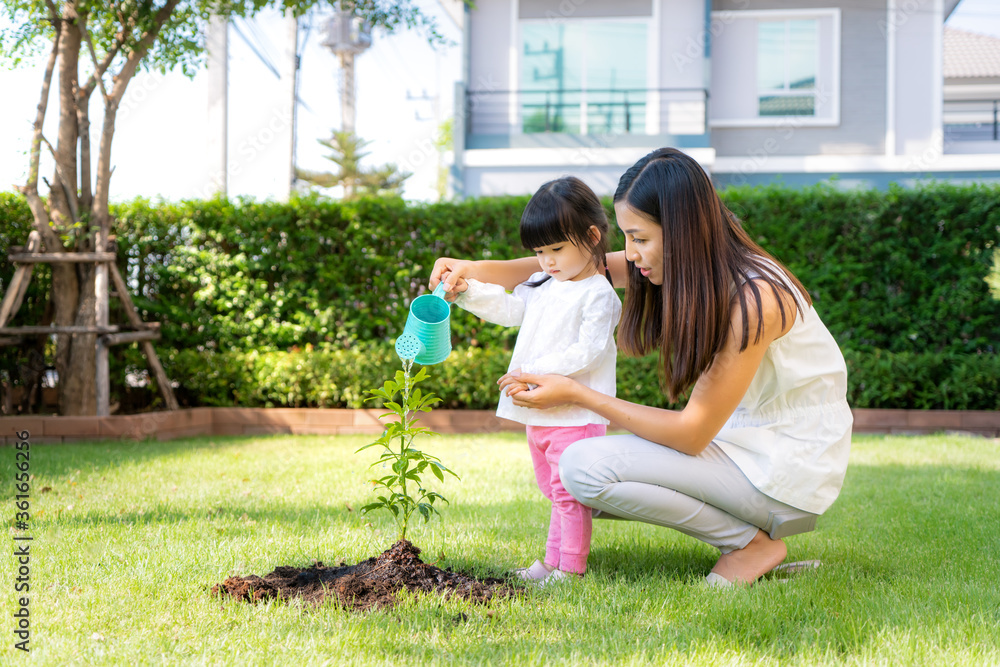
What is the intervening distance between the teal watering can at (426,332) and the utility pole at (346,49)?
911 inches

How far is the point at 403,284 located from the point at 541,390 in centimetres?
473

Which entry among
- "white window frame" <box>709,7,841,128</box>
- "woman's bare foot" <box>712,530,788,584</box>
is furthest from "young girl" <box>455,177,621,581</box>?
"white window frame" <box>709,7,841,128</box>

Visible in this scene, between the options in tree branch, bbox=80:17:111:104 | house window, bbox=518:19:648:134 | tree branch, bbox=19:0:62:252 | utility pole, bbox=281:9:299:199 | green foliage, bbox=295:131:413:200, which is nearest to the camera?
tree branch, bbox=19:0:62:252

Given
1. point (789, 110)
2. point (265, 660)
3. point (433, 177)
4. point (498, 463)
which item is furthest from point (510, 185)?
point (433, 177)

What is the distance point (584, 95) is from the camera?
12258mm

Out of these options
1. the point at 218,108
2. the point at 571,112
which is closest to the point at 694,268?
the point at 218,108

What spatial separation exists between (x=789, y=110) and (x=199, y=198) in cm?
925

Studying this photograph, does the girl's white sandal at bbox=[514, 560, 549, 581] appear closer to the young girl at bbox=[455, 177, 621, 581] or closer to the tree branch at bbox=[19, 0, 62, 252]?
the young girl at bbox=[455, 177, 621, 581]

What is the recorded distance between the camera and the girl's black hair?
2414mm

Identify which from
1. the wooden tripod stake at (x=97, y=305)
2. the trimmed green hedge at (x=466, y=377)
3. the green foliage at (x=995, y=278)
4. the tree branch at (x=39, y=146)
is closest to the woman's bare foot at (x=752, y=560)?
the trimmed green hedge at (x=466, y=377)

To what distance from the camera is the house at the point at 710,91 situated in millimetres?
11633

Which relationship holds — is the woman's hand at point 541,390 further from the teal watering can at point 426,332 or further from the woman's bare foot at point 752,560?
the woman's bare foot at point 752,560

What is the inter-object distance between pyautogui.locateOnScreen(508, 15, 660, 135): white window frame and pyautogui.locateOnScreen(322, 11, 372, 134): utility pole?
13.1 meters

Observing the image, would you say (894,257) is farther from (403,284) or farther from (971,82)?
(971,82)
